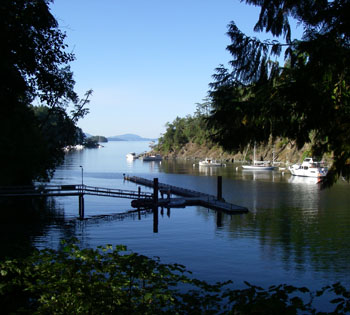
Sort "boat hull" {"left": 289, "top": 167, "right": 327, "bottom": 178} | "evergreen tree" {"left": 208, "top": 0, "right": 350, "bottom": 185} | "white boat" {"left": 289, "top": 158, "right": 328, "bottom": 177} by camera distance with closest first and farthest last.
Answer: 1. "evergreen tree" {"left": 208, "top": 0, "right": 350, "bottom": 185}
2. "boat hull" {"left": 289, "top": 167, "right": 327, "bottom": 178}
3. "white boat" {"left": 289, "top": 158, "right": 328, "bottom": 177}

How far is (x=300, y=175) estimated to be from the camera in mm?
88938

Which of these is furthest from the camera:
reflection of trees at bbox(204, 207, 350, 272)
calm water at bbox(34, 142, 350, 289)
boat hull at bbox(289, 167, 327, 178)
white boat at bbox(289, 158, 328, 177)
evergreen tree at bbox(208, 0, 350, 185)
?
white boat at bbox(289, 158, 328, 177)

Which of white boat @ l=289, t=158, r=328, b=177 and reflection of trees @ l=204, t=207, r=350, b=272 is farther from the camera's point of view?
white boat @ l=289, t=158, r=328, b=177

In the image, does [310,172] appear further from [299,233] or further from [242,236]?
[242,236]

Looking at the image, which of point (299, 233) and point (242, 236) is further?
point (299, 233)

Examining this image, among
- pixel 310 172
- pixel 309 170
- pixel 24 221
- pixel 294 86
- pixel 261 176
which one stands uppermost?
pixel 294 86

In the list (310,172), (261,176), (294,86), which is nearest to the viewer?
(294,86)

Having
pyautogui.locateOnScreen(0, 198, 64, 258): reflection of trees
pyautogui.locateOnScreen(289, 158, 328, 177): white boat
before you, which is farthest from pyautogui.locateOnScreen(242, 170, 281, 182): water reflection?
pyautogui.locateOnScreen(0, 198, 64, 258): reflection of trees

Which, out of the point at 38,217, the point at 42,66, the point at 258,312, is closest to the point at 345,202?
the point at 38,217

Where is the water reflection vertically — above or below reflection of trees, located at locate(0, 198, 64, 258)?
above

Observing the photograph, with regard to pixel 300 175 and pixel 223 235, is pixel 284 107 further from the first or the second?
pixel 300 175

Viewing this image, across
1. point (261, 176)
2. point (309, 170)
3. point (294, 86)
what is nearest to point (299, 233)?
point (294, 86)

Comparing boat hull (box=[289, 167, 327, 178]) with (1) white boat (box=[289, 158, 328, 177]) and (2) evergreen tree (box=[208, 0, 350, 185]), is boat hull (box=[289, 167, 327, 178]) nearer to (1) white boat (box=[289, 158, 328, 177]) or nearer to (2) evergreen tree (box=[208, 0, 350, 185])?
(1) white boat (box=[289, 158, 328, 177])

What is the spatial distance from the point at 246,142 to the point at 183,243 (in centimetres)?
2141
